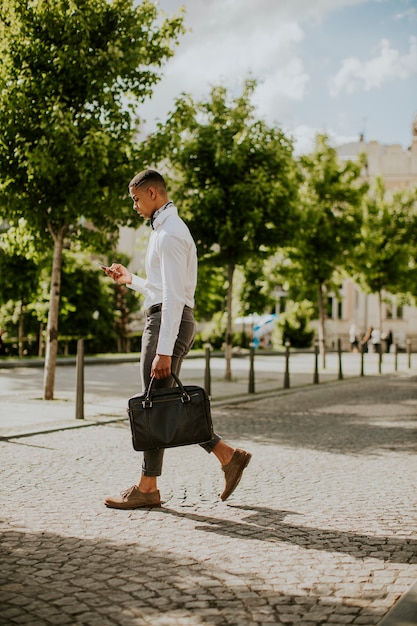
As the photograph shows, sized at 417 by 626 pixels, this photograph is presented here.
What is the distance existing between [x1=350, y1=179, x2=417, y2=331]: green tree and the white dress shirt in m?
28.6

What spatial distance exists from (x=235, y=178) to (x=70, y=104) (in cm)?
585

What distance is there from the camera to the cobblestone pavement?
3.29 meters

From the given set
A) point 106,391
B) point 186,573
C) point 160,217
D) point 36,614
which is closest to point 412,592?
point 186,573

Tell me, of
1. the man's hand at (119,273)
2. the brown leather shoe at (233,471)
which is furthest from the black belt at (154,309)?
the brown leather shoe at (233,471)

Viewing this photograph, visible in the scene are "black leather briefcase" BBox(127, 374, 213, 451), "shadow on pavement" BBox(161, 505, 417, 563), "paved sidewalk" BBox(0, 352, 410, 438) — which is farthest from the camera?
"paved sidewalk" BBox(0, 352, 410, 438)

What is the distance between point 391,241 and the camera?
35375 millimetres

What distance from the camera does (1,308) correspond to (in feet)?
119

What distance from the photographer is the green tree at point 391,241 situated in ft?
112

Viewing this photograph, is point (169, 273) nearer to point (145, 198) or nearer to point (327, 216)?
point (145, 198)

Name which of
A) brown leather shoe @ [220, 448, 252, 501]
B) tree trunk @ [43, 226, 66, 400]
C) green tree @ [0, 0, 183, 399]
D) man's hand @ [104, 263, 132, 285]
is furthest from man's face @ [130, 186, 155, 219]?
tree trunk @ [43, 226, 66, 400]

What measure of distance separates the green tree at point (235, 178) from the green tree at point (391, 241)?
16.5 meters

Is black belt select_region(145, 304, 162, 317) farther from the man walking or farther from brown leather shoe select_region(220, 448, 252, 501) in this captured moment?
brown leather shoe select_region(220, 448, 252, 501)

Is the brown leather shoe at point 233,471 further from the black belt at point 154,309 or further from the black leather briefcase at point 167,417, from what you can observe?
the black belt at point 154,309

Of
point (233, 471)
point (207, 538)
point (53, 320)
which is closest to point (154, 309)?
point (233, 471)
